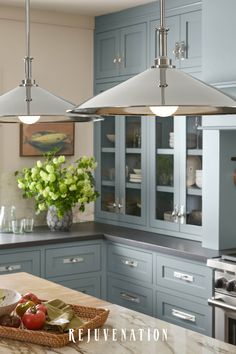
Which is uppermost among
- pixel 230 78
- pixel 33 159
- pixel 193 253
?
pixel 230 78

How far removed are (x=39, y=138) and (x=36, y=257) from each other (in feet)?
3.64

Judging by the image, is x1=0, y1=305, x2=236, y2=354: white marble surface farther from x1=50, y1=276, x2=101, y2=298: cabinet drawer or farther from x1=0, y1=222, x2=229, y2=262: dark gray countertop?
x1=50, y1=276, x2=101, y2=298: cabinet drawer

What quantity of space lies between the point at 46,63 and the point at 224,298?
2.47 meters

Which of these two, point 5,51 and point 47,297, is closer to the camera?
point 47,297

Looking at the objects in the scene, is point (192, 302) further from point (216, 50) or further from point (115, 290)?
point (216, 50)

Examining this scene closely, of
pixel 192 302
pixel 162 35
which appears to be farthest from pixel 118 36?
pixel 162 35

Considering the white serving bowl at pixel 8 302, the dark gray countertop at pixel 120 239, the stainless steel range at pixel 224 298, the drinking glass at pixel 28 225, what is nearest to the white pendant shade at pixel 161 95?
the white serving bowl at pixel 8 302

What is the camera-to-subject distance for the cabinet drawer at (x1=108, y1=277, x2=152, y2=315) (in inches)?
182

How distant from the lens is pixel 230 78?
408 cm

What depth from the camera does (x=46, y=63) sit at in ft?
17.7

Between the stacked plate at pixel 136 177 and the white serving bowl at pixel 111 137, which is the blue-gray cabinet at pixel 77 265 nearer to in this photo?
the stacked plate at pixel 136 177

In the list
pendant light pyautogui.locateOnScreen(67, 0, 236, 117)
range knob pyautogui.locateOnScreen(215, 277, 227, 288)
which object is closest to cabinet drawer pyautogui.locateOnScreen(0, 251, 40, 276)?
range knob pyautogui.locateOnScreen(215, 277, 227, 288)

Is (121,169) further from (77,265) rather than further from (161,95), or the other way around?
(161,95)

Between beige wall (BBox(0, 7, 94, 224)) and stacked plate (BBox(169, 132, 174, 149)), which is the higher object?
beige wall (BBox(0, 7, 94, 224))
